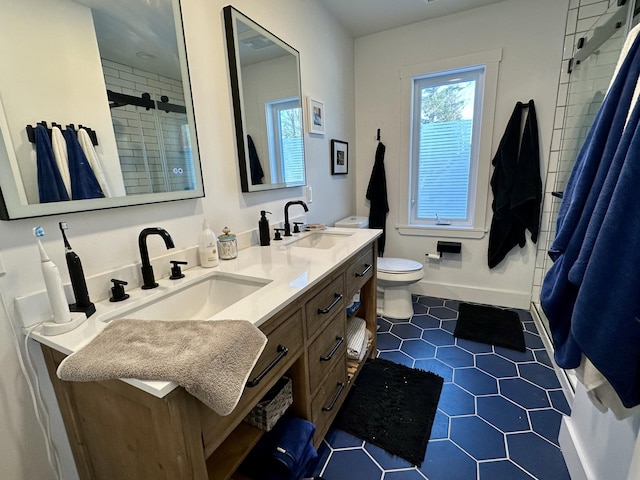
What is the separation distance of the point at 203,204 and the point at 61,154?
1.75 feet

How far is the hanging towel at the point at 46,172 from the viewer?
2.66 feet

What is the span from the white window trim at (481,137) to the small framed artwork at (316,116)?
895mm

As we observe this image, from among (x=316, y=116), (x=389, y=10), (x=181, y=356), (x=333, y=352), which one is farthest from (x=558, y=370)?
(x=389, y=10)

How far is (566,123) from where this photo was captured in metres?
2.17

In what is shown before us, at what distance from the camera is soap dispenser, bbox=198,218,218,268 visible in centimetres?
122

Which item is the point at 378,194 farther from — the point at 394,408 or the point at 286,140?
the point at 394,408

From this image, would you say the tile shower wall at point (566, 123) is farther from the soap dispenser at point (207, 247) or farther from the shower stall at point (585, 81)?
the soap dispenser at point (207, 247)

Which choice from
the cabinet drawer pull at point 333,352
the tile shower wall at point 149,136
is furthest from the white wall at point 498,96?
the tile shower wall at point 149,136

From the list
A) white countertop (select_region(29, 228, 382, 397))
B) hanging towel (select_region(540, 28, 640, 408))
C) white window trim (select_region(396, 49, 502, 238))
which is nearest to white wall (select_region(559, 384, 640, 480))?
hanging towel (select_region(540, 28, 640, 408))

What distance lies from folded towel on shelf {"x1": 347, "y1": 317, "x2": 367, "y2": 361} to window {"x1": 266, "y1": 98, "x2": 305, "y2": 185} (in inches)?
38.9

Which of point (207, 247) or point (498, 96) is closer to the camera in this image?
point (207, 247)

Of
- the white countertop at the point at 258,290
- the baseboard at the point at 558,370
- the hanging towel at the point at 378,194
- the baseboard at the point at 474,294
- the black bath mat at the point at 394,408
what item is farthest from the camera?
the hanging towel at the point at 378,194

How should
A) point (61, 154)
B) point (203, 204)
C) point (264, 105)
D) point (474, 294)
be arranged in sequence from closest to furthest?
1. point (61, 154)
2. point (203, 204)
3. point (264, 105)
4. point (474, 294)

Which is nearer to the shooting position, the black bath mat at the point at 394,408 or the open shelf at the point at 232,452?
the open shelf at the point at 232,452
